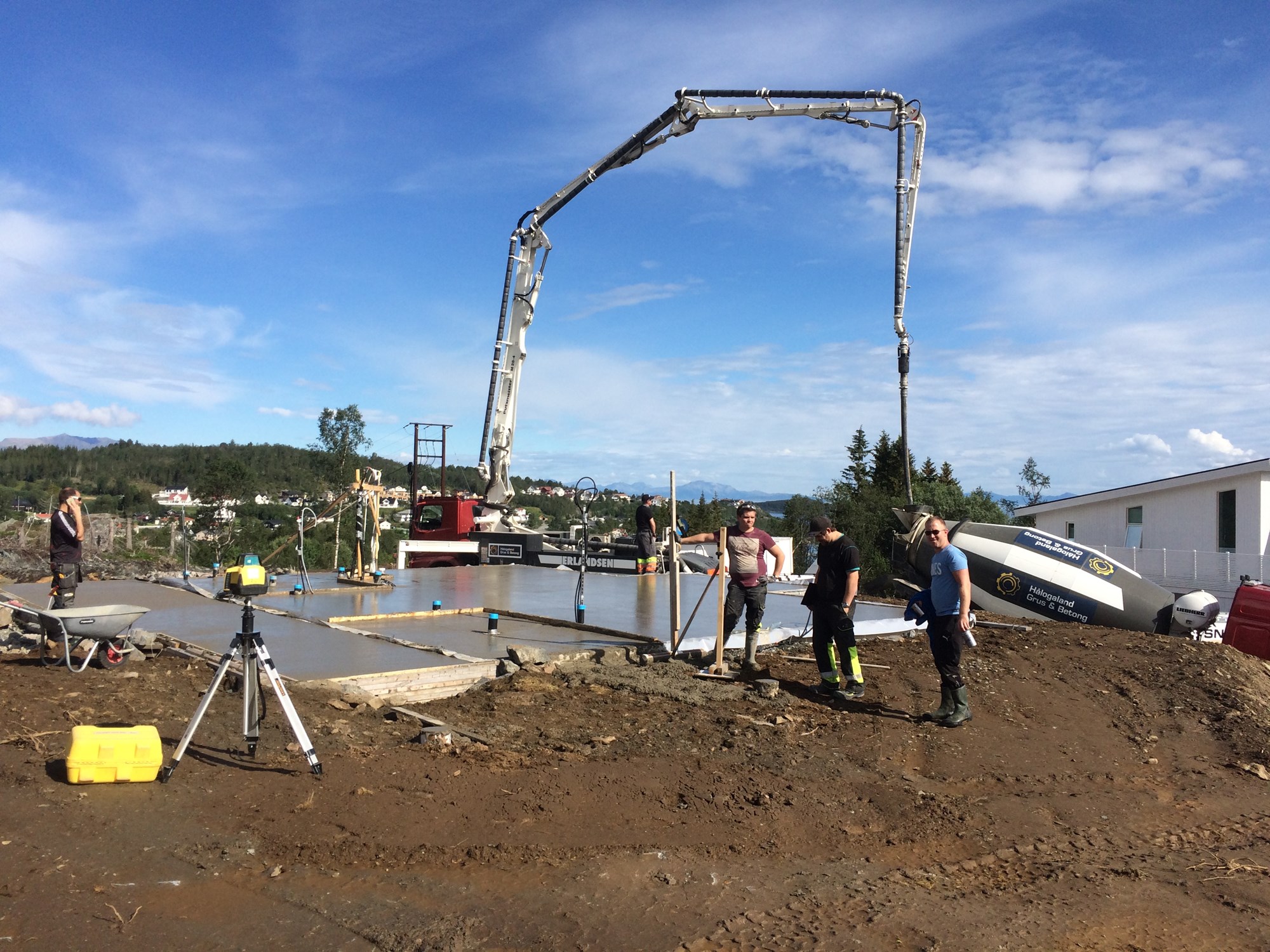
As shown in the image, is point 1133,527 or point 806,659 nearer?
point 806,659

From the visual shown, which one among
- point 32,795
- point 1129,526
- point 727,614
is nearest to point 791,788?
point 727,614

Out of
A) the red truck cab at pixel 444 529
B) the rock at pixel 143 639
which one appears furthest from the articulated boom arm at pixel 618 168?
the rock at pixel 143 639

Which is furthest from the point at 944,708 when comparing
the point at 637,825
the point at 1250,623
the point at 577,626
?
the point at 1250,623

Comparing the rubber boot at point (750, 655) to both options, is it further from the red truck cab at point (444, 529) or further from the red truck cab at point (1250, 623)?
the red truck cab at point (444, 529)

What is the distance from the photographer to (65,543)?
10.1m

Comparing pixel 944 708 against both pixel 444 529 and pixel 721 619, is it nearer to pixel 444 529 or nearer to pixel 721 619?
pixel 721 619

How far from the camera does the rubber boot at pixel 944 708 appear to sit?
7.90 m

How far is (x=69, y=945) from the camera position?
3.56m

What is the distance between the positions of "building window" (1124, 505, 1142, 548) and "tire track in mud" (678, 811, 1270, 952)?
1010 inches

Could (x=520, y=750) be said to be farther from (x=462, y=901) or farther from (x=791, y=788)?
(x=462, y=901)

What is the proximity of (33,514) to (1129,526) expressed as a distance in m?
37.3

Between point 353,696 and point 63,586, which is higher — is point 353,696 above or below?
below

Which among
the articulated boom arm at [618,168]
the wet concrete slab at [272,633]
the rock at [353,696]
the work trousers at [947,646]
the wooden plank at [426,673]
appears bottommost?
the rock at [353,696]

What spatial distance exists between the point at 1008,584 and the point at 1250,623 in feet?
10.1
